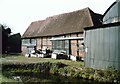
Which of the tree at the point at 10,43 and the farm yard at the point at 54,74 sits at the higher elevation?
the tree at the point at 10,43

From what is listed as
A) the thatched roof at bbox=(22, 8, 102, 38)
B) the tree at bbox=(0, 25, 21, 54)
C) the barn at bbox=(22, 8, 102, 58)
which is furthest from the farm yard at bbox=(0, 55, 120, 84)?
the tree at bbox=(0, 25, 21, 54)

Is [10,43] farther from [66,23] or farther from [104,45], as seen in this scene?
[104,45]

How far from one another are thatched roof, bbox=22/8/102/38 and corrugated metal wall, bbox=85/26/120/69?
Result: 31.3 feet

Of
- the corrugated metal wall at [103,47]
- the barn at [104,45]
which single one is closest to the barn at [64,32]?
the barn at [104,45]

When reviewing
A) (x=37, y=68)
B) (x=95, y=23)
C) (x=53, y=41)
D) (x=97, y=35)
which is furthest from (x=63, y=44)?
(x=97, y=35)

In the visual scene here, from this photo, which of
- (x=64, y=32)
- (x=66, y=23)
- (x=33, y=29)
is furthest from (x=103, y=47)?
(x=33, y=29)

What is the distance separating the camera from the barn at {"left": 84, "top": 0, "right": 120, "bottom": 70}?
18.4 m

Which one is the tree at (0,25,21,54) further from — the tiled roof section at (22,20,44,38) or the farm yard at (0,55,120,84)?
the farm yard at (0,55,120,84)

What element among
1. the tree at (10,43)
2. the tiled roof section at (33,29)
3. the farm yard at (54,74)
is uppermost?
the tiled roof section at (33,29)

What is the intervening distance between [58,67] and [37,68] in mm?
2459

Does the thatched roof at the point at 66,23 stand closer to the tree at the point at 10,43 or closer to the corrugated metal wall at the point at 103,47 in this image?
the corrugated metal wall at the point at 103,47

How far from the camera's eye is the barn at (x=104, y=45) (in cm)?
1844

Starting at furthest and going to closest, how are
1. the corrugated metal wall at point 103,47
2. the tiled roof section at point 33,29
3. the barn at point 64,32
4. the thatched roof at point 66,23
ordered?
the tiled roof section at point 33,29 → the thatched roof at point 66,23 → the barn at point 64,32 → the corrugated metal wall at point 103,47

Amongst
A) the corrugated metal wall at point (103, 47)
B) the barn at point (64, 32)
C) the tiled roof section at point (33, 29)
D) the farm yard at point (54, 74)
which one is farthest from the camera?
the tiled roof section at point (33, 29)
